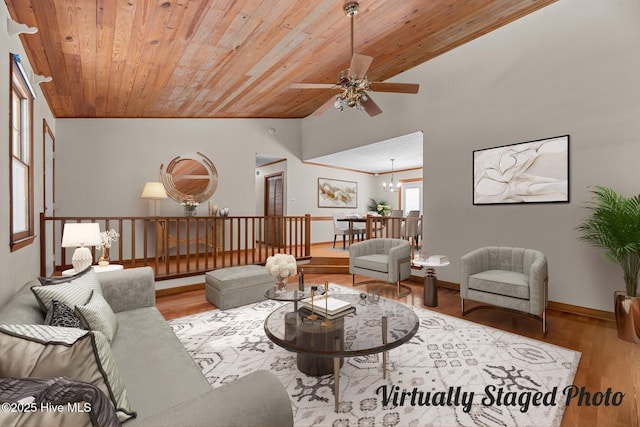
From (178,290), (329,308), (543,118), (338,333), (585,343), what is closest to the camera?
(338,333)

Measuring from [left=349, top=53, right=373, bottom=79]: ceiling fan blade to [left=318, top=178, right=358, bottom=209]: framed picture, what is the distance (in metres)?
4.95

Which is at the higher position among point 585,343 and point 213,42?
point 213,42

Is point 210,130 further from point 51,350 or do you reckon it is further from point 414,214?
point 51,350

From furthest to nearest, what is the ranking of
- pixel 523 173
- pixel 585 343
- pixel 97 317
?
pixel 523 173, pixel 585 343, pixel 97 317

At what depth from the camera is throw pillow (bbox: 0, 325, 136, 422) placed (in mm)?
956

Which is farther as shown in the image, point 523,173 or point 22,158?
point 523,173

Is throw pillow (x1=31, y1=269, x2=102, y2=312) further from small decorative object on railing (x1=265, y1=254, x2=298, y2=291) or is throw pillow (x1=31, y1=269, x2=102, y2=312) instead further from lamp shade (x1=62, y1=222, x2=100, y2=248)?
small decorative object on railing (x1=265, y1=254, x2=298, y2=291)

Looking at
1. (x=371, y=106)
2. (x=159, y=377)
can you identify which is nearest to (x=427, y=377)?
(x=159, y=377)

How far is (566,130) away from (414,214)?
3.63 meters

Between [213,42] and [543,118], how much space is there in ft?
12.8

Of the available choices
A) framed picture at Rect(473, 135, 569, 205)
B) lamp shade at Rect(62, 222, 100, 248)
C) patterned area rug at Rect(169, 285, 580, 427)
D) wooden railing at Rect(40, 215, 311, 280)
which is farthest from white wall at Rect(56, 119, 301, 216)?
framed picture at Rect(473, 135, 569, 205)

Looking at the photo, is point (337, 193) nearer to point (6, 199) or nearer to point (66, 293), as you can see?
point (6, 199)

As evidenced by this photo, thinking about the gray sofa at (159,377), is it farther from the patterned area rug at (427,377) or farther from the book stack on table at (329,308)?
the book stack on table at (329,308)

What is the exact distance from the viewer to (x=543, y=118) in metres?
3.69
